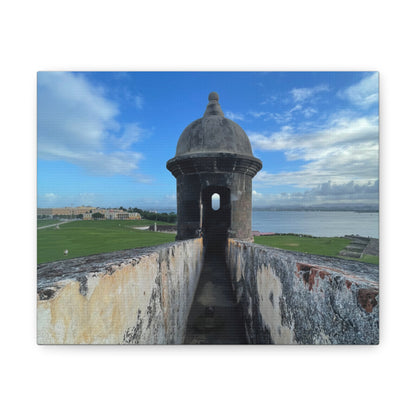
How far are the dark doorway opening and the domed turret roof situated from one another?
1.45m

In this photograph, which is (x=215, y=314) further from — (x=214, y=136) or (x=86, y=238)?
(x=214, y=136)

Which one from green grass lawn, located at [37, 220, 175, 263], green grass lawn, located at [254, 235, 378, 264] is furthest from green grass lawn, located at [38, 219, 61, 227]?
green grass lawn, located at [254, 235, 378, 264]

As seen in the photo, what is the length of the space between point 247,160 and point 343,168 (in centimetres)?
269

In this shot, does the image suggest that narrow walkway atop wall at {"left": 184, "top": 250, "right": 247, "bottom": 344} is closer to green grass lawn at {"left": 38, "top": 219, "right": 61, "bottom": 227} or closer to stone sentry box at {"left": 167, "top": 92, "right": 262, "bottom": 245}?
stone sentry box at {"left": 167, "top": 92, "right": 262, "bottom": 245}

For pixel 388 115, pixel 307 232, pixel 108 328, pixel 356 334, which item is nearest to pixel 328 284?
pixel 356 334

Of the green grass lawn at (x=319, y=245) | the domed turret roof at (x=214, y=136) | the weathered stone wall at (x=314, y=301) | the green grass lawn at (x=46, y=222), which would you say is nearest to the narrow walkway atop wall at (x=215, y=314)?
the weathered stone wall at (x=314, y=301)

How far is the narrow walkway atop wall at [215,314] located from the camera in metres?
2.88

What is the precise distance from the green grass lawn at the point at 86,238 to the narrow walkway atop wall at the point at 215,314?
1231 millimetres

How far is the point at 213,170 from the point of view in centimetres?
559

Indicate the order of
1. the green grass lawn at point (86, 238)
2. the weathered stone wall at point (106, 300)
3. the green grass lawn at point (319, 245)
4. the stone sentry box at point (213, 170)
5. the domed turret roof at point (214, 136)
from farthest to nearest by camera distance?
the domed turret roof at point (214, 136)
the stone sentry box at point (213, 170)
the green grass lawn at point (319, 245)
the green grass lawn at point (86, 238)
the weathered stone wall at point (106, 300)

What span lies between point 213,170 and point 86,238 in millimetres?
3015

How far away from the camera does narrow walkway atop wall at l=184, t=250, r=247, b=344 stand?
2.88 metres

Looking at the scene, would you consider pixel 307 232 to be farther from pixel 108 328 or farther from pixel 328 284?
pixel 108 328

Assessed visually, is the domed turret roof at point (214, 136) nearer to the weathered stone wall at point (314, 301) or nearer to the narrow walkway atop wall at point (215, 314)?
the narrow walkway atop wall at point (215, 314)
